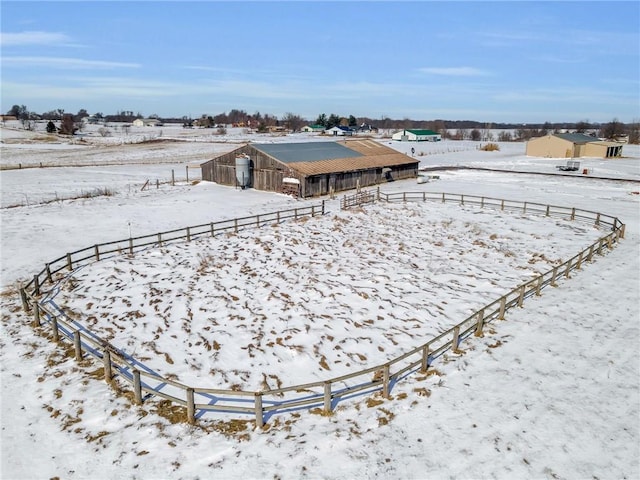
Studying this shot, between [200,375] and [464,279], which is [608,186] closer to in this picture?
[464,279]

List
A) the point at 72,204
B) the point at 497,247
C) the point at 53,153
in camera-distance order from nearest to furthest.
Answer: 1. the point at 497,247
2. the point at 72,204
3. the point at 53,153

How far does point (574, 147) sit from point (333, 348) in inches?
3000

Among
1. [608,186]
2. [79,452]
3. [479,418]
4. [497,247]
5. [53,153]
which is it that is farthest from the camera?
[53,153]

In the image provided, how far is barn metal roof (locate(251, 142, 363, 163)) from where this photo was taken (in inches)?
1496

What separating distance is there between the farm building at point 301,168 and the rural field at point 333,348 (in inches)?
365

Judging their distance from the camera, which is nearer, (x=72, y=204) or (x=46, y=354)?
(x=46, y=354)

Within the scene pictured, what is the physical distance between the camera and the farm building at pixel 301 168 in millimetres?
36406

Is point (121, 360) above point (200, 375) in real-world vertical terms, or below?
above

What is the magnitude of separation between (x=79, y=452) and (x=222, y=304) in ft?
23.1

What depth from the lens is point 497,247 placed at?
74.7 ft

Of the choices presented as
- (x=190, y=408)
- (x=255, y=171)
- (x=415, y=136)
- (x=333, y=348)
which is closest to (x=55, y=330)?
(x=190, y=408)

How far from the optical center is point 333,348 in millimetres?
12688

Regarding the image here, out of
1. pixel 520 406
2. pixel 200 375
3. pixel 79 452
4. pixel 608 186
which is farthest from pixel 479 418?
pixel 608 186

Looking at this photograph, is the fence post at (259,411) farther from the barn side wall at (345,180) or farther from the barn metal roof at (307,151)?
the barn metal roof at (307,151)
